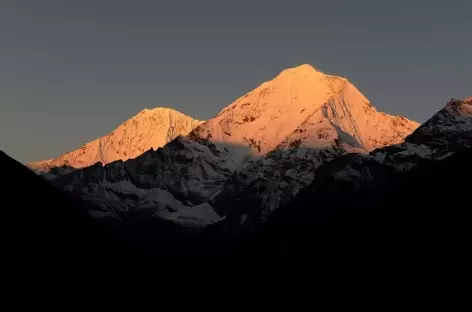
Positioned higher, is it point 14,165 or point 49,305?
point 14,165

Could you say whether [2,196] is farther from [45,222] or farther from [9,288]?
[9,288]

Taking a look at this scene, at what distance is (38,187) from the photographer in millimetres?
161750

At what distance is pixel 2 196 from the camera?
148 meters

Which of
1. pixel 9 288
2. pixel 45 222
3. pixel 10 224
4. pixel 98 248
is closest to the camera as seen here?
pixel 9 288

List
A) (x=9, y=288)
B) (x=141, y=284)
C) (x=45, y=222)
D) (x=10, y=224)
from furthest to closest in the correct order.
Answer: (x=141, y=284), (x=45, y=222), (x=10, y=224), (x=9, y=288)

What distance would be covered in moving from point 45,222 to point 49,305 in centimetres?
2461

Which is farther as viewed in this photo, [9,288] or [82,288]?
[82,288]

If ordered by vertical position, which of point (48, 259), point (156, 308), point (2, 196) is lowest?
point (156, 308)

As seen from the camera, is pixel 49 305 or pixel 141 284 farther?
pixel 141 284

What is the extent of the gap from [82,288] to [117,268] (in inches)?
Answer: 937

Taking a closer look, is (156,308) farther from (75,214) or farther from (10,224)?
(10,224)

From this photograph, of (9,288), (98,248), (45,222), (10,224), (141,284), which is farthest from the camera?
(141,284)

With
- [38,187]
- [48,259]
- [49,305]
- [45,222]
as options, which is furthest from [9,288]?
[38,187]

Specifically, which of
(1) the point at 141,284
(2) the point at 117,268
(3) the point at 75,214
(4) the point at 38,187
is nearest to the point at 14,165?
(4) the point at 38,187
